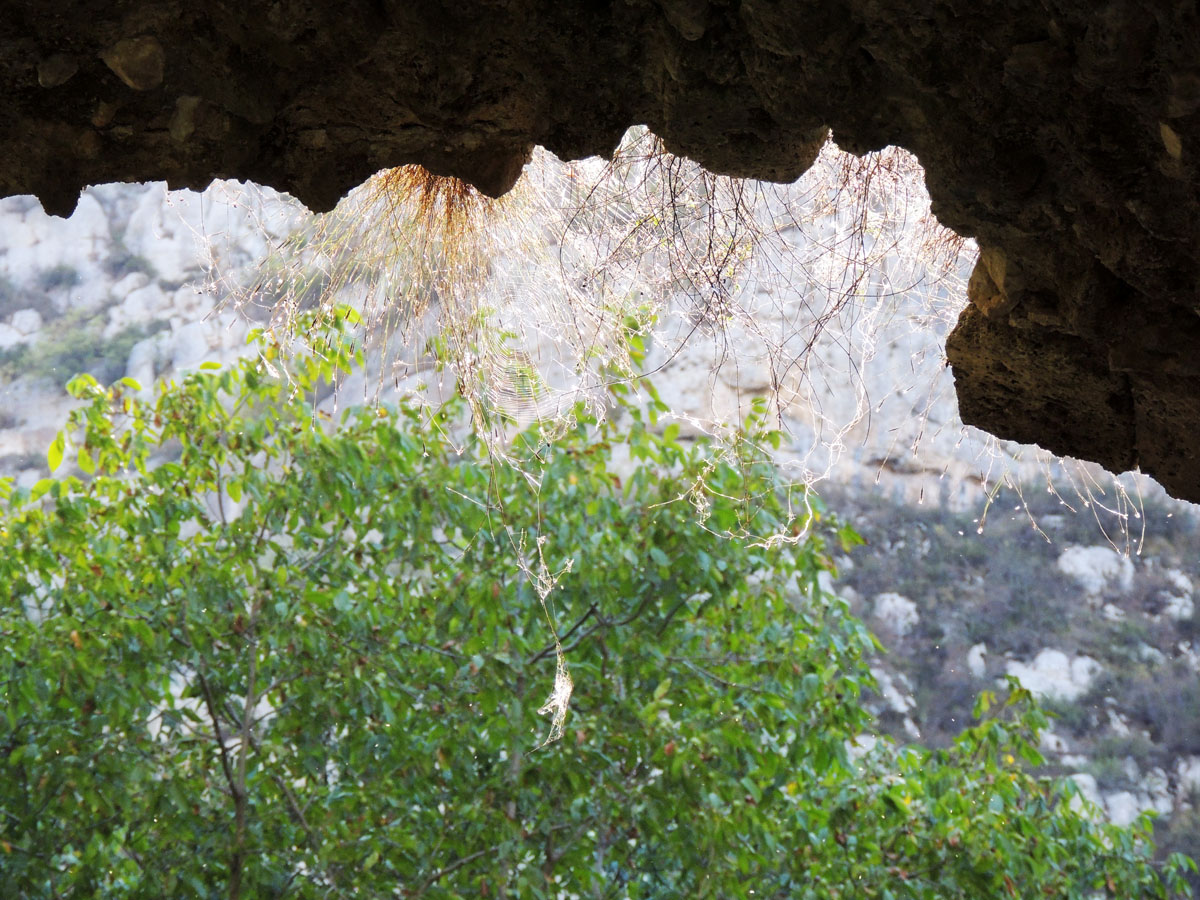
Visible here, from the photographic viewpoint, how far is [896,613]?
12.2 metres

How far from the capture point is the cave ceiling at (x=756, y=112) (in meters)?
1.44

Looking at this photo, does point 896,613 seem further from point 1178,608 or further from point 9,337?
point 9,337

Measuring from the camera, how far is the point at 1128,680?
11344 mm

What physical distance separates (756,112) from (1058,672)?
1100 cm

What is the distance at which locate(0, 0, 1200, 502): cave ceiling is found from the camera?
1438mm

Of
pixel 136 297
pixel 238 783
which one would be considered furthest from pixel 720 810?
pixel 136 297

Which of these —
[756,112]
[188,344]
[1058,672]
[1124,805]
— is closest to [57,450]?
[756,112]

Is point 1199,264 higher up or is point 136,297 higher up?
point 136,297

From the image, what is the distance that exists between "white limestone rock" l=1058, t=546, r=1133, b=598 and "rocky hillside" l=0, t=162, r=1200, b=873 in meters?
0.01

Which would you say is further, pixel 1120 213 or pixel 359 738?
pixel 359 738

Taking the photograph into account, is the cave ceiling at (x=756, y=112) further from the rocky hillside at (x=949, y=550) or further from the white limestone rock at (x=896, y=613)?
the white limestone rock at (x=896, y=613)

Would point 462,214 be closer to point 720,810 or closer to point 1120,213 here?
point 1120,213

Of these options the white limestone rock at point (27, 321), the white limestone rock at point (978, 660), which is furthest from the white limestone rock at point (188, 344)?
the white limestone rock at point (978, 660)

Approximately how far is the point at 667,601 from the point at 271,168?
8.18ft
